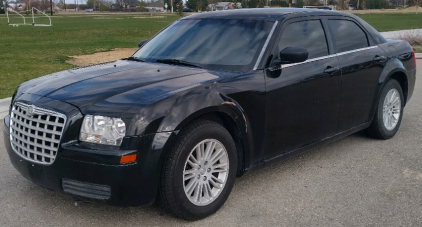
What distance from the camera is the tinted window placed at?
4996mm

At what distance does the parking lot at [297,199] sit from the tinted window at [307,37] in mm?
1226

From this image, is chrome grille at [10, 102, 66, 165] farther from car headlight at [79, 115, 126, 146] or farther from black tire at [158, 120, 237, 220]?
black tire at [158, 120, 237, 220]

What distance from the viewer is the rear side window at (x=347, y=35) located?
5.59 metres

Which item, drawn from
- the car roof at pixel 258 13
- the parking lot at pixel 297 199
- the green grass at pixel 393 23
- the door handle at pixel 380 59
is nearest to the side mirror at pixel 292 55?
the car roof at pixel 258 13

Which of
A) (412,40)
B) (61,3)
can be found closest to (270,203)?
(412,40)

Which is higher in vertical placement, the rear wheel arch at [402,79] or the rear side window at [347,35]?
the rear side window at [347,35]

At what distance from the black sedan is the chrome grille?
0.03 ft

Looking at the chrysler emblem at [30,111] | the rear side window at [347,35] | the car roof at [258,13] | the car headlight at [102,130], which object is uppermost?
the car roof at [258,13]

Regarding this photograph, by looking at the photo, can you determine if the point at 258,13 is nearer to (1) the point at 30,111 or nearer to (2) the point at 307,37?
(2) the point at 307,37

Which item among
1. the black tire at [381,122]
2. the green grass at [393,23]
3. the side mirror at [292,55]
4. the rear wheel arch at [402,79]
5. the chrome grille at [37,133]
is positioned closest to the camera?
the chrome grille at [37,133]

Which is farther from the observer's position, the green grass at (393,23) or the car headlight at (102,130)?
the green grass at (393,23)

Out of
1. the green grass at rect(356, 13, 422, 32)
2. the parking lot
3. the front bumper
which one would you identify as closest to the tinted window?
the parking lot

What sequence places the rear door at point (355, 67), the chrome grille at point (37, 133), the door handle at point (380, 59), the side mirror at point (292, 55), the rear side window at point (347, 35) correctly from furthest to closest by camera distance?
the door handle at point (380, 59), the rear side window at point (347, 35), the rear door at point (355, 67), the side mirror at point (292, 55), the chrome grille at point (37, 133)

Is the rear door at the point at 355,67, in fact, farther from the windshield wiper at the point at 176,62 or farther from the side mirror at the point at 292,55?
the windshield wiper at the point at 176,62
